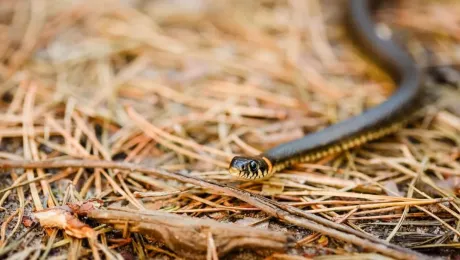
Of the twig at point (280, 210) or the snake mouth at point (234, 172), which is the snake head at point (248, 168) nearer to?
the snake mouth at point (234, 172)

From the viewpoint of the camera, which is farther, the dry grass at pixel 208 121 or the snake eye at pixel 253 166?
the snake eye at pixel 253 166

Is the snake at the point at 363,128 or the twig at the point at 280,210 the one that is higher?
the snake at the point at 363,128

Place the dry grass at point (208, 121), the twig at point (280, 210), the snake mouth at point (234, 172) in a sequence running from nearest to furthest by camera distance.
A: the twig at point (280, 210) < the dry grass at point (208, 121) < the snake mouth at point (234, 172)

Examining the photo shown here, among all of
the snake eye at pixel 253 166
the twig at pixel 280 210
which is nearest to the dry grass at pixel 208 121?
the twig at pixel 280 210

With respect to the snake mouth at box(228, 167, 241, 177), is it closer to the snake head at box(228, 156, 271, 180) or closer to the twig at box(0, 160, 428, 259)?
the snake head at box(228, 156, 271, 180)

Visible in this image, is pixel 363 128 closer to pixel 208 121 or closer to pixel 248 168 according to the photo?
pixel 248 168

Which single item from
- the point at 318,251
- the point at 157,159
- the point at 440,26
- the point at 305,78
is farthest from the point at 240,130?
the point at 440,26

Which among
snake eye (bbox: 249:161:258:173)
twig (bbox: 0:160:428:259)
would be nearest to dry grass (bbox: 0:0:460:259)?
twig (bbox: 0:160:428:259)
